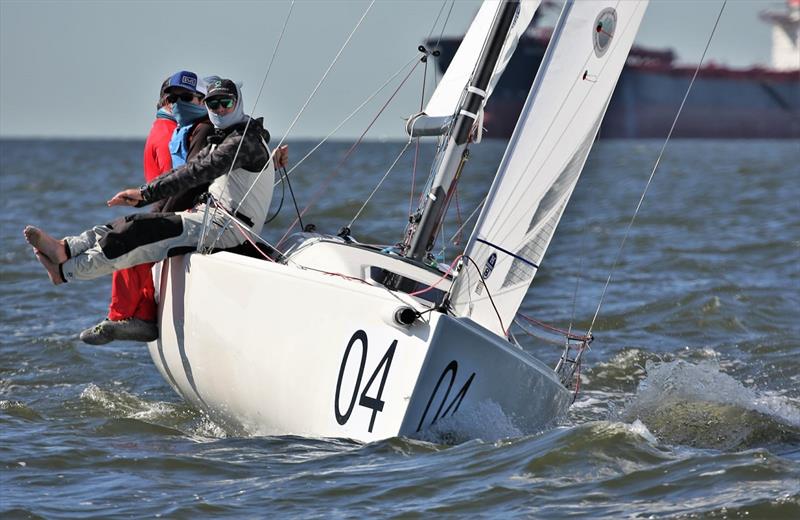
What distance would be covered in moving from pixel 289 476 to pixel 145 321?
1495 mm

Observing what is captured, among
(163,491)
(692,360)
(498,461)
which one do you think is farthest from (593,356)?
(163,491)

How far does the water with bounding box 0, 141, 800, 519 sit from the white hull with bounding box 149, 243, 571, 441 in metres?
0.09

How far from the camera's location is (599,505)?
3.77m

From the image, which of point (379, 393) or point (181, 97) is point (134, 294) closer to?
point (181, 97)

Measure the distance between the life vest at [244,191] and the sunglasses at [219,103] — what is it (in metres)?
0.15

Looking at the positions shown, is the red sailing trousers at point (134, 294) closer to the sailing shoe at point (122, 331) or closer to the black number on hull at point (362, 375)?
the sailing shoe at point (122, 331)

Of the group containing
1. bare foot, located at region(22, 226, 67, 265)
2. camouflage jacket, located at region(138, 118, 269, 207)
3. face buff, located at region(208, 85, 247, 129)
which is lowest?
bare foot, located at region(22, 226, 67, 265)

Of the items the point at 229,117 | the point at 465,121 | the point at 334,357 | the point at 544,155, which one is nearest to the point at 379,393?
the point at 334,357

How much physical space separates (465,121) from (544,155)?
0.44 meters

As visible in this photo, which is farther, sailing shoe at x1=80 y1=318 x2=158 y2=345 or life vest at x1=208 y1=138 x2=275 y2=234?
sailing shoe at x1=80 y1=318 x2=158 y2=345

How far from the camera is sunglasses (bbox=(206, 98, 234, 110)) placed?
5012 mm

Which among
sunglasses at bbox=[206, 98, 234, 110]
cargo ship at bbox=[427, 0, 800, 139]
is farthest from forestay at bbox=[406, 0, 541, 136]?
cargo ship at bbox=[427, 0, 800, 139]

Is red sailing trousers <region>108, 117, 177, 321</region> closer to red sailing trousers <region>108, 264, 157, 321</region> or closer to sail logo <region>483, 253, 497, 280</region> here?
red sailing trousers <region>108, 264, 157, 321</region>

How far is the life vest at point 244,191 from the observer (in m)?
5.10
